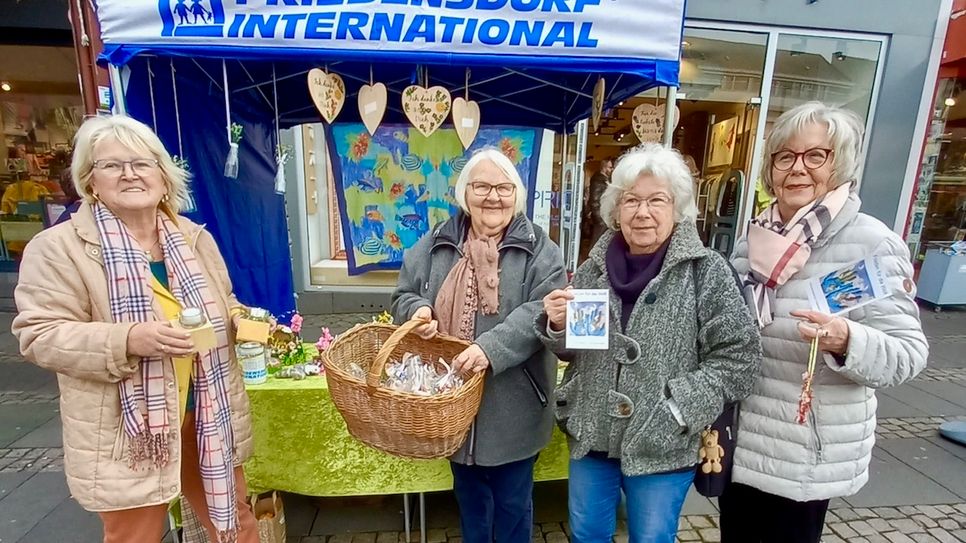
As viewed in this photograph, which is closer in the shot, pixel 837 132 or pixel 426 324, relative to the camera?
pixel 837 132

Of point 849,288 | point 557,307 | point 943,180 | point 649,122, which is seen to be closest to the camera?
point 849,288

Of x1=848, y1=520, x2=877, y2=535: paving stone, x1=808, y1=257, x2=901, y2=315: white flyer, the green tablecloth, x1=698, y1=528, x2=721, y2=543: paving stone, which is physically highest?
x1=808, y1=257, x2=901, y2=315: white flyer

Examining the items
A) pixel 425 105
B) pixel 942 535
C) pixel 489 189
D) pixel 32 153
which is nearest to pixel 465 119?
pixel 425 105

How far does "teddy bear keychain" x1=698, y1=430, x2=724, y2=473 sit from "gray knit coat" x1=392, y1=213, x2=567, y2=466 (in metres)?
0.53

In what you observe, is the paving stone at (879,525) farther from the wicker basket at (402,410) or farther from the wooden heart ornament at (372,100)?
the wooden heart ornament at (372,100)

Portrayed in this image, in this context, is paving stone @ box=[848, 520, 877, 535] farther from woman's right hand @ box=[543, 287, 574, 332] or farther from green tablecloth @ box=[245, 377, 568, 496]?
woman's right hand @ box=[543, 287, 574, 332]

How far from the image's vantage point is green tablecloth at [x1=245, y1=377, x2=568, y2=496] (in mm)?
2180

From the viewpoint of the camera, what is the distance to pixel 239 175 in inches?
129

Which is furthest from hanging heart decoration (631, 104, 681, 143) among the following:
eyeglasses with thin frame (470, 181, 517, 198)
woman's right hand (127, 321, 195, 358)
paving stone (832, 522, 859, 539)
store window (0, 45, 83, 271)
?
store window (0, 45, 83, 271)

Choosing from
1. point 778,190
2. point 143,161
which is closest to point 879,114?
point 778,190

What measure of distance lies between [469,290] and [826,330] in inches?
41.6

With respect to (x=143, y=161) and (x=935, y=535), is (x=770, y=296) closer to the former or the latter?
(x=143, y=161)

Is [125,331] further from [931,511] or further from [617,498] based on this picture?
[931,511]

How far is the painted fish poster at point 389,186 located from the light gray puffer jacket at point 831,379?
3.84m
